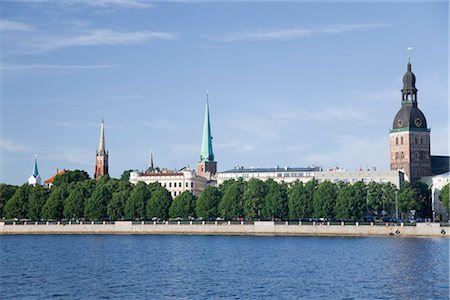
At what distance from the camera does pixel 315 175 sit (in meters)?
176

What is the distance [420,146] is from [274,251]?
330 feet

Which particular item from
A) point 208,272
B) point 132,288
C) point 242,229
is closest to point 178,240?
point 242,229

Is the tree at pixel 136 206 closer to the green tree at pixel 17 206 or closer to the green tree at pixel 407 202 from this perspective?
the green tree at pixel 17 206

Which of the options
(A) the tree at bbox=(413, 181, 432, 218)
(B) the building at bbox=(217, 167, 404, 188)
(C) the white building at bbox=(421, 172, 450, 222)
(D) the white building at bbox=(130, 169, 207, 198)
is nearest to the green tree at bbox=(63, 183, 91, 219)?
(B) the building at bbox=(217, 167, 404, 188)

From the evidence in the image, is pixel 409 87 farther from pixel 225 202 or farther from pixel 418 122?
pixel 225 202

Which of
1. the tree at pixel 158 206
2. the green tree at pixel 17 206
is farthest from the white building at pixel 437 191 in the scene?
the green tree at pixel 17 206

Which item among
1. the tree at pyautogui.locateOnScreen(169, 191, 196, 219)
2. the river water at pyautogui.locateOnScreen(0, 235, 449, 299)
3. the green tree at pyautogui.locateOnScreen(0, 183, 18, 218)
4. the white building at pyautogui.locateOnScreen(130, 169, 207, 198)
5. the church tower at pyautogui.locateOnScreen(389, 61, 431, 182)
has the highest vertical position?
the church tower at pyautogui.locateOnScreen(389, 61, 431, 182)

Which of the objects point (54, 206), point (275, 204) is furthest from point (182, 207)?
point (54, 206)

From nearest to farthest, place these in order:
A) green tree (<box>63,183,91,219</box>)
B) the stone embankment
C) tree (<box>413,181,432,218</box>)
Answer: the stone embankment < green tree (<box>63,183,91,219</box>) < tree (<box>413,181,432,218</box>)

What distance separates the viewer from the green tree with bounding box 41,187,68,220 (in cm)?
14000

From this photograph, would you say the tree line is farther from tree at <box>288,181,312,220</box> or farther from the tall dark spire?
the tall dark spire

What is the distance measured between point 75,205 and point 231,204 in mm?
27148

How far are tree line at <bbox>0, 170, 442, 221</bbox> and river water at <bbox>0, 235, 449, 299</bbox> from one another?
2724 centimetres

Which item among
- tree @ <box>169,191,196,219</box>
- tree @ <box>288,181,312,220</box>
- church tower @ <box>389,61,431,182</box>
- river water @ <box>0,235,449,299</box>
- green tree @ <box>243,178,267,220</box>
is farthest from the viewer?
church tower @ <box>389,61,431,182</box>
